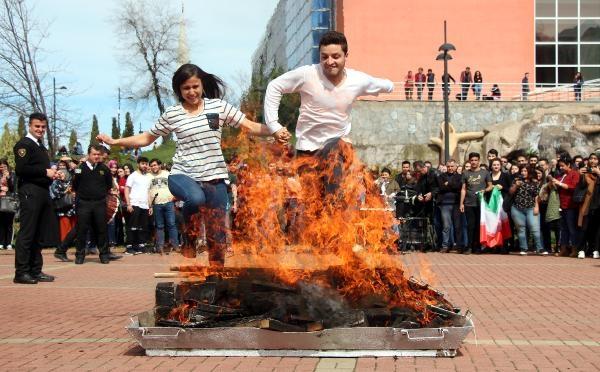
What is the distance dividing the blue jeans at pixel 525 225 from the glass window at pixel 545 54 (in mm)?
32733

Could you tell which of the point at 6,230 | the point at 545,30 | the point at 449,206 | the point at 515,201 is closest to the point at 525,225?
the point at 515,201

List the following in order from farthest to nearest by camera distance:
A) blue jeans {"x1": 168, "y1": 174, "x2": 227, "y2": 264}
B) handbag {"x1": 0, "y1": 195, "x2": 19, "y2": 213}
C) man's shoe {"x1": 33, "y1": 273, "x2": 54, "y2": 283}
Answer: handbag {"x1": 0, "y1": 195, "x2": 19, "y2": 213}
man's shoe {"x1": 33, "y1": 273, "x2": 54, "y2": 283}
blue jeans {"x1": 168, "y1": 174, "x2": 227, "y2": 264}

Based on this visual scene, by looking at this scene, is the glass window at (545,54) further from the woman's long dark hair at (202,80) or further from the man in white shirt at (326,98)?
the woman's long dark hair at (202,80)

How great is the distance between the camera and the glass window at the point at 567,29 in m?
48.0

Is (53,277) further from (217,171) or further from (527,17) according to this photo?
(527,17)

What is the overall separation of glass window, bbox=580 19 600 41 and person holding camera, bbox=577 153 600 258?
3434 cm

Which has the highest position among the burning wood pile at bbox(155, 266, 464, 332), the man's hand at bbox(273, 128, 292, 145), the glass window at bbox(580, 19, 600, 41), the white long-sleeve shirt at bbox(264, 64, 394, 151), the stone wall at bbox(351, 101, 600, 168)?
the glass window at bbox(580, 19, 600, 41)

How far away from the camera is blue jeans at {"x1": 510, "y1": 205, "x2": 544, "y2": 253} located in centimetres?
1716

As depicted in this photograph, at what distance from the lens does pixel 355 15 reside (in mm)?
47938

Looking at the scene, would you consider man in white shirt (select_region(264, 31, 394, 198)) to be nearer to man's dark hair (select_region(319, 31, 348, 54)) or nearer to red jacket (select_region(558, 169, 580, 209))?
man's dark hair (select_region(319, 31, 348, 54))

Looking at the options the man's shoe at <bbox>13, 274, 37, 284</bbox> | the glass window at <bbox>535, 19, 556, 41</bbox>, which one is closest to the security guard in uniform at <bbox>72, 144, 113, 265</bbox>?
the man's shoe at <bbox>13, 274, 37, 284</bbox>

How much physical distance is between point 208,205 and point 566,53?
44.7 m

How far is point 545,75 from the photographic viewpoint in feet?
158

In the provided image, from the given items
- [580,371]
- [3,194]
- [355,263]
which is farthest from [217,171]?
[3,194]
